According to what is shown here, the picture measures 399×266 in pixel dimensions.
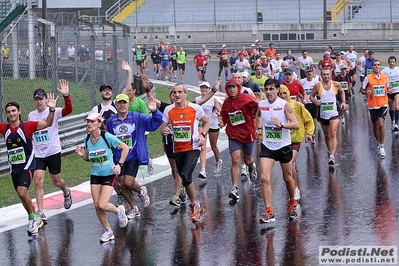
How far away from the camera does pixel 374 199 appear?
1177 centimetres

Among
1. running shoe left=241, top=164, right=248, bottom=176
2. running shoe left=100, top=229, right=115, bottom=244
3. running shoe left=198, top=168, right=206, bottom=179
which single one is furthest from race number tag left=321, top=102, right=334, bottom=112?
running shoe left=100, top=229, right=115, bottom=244

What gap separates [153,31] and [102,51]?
34.8 meters

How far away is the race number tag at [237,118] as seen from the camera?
40.7 ft

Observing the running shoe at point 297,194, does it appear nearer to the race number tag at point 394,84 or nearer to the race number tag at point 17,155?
the race number tag at point 17,155

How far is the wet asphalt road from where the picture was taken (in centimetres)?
923

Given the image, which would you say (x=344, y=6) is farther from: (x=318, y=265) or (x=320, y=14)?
(x=318, y=265)

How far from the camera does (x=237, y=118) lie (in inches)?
489

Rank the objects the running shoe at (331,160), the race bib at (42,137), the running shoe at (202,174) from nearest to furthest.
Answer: the race bib at (42,137)
the running shoe at (202,174)
the running shoe at (331,160)

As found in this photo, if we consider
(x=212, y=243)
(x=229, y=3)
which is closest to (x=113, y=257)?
(x=212, y=243)

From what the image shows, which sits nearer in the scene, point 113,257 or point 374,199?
point 113,257

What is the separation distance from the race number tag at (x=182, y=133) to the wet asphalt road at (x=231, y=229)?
1.11 meters

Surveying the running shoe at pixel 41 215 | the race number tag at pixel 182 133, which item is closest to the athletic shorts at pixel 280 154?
the race number tag at pixel 182 133

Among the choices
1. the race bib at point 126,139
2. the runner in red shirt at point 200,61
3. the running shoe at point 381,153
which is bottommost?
the running shoe at point 381,153

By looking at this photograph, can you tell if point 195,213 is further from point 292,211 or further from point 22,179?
point 22,179
